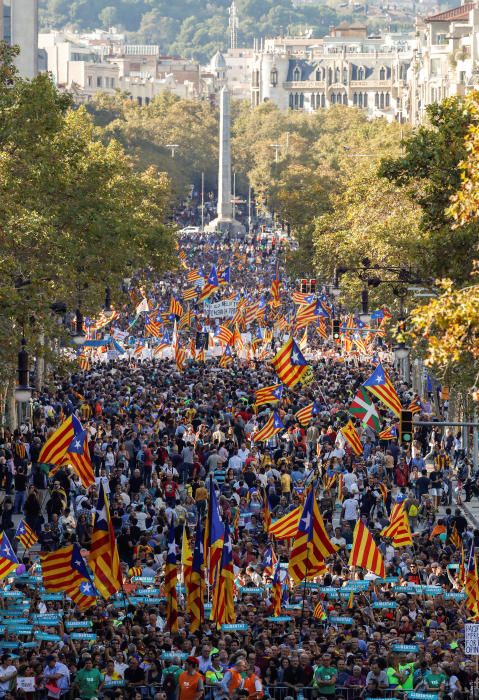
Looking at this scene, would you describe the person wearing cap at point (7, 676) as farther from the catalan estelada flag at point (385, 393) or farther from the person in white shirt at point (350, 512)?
the catalan estelada flag at point (385, 393)

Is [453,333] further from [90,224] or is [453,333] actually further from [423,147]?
[90,224]

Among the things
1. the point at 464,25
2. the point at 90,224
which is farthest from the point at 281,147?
the point at 90,224

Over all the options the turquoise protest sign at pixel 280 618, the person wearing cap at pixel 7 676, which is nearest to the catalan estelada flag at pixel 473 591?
the turquoise protest sign at pixel 280 618

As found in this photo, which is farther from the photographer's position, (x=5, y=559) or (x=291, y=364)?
(x=291, y=364)

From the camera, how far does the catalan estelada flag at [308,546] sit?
2433 centimetres

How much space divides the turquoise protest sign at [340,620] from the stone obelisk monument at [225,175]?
472 feet

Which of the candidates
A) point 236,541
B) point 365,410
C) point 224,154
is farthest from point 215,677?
point 224,154

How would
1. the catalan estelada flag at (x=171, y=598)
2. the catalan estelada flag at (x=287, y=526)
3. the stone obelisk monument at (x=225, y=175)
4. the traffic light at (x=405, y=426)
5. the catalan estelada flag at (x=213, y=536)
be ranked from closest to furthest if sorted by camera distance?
the catalan estelada flag at (x=171, y=598) → the catalan estelada flag at (x=213, y=536) → the traffic light at (x=405, y=426) → the catalan estelada flag at (x=287, y=526) → the stone obelisk monument at (x=225, y=175)

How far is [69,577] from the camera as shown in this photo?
915 inches

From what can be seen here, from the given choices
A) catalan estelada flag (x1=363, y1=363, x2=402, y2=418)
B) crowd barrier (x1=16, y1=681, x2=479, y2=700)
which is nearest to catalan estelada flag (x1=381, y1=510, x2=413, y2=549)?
crowd barrier (x1=16, y1=681, x2=479, y2=700)

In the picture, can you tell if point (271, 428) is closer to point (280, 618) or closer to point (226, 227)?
point (280, 618)

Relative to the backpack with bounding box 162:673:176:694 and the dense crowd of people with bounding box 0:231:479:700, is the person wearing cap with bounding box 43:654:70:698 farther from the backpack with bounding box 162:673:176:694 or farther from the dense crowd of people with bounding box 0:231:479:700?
the backpack with bounding box 162:673:176:694

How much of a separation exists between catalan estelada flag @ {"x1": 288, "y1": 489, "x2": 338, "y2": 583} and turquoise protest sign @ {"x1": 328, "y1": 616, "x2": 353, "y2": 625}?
77 cm

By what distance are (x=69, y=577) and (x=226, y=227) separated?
147064 mm
